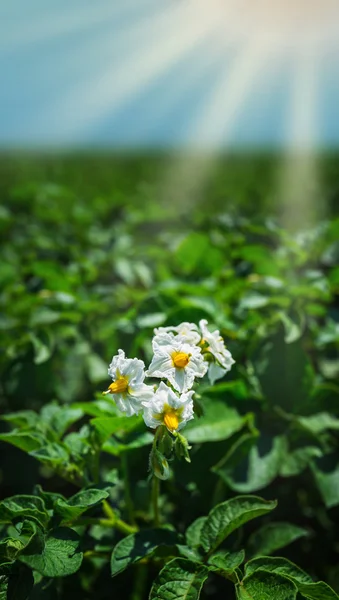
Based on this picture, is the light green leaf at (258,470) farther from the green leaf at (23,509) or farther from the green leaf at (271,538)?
the green leaf at (23,509)

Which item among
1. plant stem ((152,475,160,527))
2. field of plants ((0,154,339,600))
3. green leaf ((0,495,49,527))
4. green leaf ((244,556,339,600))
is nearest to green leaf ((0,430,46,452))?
field of plants ((0,154,339,600))

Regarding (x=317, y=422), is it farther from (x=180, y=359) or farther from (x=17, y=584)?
(x=17, y=584)

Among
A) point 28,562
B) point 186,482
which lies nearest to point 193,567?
point 28,562

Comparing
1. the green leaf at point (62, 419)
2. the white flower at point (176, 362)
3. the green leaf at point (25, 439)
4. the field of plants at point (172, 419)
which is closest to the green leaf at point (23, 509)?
the field of plants at point (172, 419)

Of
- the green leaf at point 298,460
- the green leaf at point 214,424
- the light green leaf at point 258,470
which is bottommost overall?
the green leaf at point 298,460

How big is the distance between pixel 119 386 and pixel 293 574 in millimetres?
467

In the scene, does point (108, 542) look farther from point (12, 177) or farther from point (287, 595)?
point (12, 177)

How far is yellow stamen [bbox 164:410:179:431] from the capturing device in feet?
3.39

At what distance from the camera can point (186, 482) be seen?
150 cm

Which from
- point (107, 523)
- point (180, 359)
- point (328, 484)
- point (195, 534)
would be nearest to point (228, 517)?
point (195, 534)

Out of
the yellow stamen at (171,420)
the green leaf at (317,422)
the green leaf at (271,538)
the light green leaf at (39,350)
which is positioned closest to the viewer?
the yellow stamen at (171,420)

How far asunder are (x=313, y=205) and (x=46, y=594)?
3.15 meters

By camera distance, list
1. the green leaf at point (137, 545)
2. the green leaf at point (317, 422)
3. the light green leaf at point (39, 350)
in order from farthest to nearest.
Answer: the light green leaf at point (39, 350), the green leaf at point (317, 422), the green leaf at point (137, 545)

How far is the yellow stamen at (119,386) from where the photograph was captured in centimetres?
108
